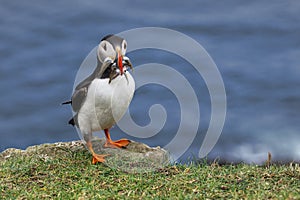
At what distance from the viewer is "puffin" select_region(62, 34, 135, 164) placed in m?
5.74

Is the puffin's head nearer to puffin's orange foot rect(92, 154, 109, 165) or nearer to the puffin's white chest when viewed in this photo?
the puffin's white chest

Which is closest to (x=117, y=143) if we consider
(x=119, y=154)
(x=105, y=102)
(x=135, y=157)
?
(x=119, y=154)

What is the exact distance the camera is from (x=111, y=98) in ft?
19.0

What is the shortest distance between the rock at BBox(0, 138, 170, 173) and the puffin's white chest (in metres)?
0.34

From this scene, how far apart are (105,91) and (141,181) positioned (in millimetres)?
898

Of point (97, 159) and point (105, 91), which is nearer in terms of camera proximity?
point (105, 91)

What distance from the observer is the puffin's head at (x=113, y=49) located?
5.70 metres

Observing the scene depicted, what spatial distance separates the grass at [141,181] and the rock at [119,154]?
110 mm

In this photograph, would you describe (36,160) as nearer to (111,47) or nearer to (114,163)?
(114,163)

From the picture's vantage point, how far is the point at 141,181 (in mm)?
5426

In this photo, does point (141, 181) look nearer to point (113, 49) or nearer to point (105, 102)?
point (105, 102)

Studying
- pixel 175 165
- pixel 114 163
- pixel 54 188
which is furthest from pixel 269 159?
pixel 54 188

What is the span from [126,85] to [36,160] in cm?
112

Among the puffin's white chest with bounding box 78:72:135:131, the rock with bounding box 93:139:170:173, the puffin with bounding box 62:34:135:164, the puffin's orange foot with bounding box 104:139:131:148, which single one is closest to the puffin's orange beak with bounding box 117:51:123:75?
the puffin with bounding box 62:34:135:164
